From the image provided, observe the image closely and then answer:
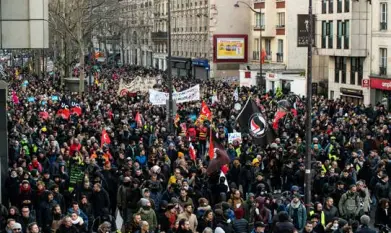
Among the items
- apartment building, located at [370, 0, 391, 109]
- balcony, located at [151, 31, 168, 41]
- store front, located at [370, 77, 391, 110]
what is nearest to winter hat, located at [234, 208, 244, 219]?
store front, located at [370, 77, 391, 110]

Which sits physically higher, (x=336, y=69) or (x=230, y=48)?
(x=230, y=48)

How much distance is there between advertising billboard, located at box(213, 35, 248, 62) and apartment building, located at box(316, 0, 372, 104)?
Result: 19.7 meters

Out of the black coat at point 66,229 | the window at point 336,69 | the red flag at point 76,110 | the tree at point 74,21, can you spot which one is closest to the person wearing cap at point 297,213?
the black coat at point 66,229

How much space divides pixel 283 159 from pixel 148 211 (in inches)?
282

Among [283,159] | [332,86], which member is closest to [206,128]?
[283,159]

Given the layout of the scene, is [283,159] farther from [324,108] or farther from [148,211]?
[324,108]

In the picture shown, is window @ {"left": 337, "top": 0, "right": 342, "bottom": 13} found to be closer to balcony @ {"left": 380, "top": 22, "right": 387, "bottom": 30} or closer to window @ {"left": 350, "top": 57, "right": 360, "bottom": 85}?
window @ {"left": 350, "top": 57, "right": 360, "bottom": 85}

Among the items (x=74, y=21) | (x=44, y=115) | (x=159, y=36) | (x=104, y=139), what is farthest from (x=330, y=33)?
(x=159, y=36)

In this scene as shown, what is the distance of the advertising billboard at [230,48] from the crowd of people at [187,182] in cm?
4450

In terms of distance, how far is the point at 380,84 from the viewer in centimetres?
4672

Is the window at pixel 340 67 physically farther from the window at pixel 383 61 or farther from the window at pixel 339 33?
the window at pixel 383 61

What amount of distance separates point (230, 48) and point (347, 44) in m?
25.1

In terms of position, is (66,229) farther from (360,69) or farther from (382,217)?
(360,69)

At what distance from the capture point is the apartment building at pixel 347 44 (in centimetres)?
4869
